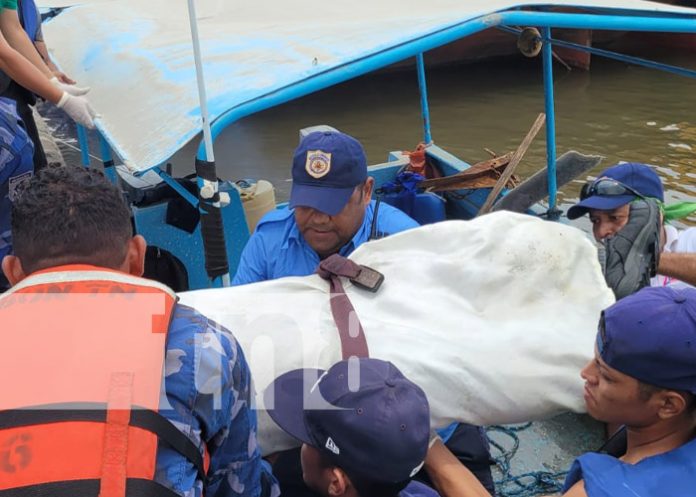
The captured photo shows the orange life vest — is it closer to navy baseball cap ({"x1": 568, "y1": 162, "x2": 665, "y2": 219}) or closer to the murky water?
navy baseball cap ({"x1": 568, "y1": 162, "x2": 665, "y2": 219})

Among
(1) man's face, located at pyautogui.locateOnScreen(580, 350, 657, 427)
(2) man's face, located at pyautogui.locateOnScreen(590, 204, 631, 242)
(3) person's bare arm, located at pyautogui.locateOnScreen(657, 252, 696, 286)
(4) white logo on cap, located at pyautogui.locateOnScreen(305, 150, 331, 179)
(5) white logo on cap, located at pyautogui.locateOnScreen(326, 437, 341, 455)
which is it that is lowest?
(3) person's bare arm, located at pyautogui.locateOnScreen(657, 252, 696, 286)

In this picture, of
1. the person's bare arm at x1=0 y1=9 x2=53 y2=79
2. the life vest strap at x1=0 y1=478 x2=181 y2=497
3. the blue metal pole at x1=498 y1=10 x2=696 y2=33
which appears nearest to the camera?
the life vest strap at x1=0 y1=478 x2=181 y2=497

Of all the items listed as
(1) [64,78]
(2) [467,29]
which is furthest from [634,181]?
(1) [64,78]

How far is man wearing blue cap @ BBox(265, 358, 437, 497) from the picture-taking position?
1431 mm

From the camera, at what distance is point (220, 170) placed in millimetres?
10773

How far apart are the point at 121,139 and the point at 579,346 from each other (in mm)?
2544

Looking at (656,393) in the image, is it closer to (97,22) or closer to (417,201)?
(417,201)

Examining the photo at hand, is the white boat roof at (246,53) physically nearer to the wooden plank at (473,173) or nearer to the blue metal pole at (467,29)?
the blue metal pole at (467,29)

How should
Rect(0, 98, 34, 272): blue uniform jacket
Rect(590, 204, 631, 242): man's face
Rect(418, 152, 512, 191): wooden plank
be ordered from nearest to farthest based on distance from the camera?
Rect(0, 98, 34, 272): blue uniform jacket
Rect(590, 204, 631, 242): man's face
Rect(418, 152, 512, 191): wooden plank

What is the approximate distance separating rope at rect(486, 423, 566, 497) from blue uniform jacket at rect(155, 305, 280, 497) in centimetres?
160

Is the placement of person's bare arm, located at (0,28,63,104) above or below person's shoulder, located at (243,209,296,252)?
above

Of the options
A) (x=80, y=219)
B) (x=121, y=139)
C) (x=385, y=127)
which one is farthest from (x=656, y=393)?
(x=385, y=127)

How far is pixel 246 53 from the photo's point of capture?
12.6 feet

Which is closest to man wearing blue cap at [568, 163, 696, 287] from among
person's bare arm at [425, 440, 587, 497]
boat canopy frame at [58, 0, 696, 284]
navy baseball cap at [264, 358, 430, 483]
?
boat canopy frame at [58, 0, 696, 284]
